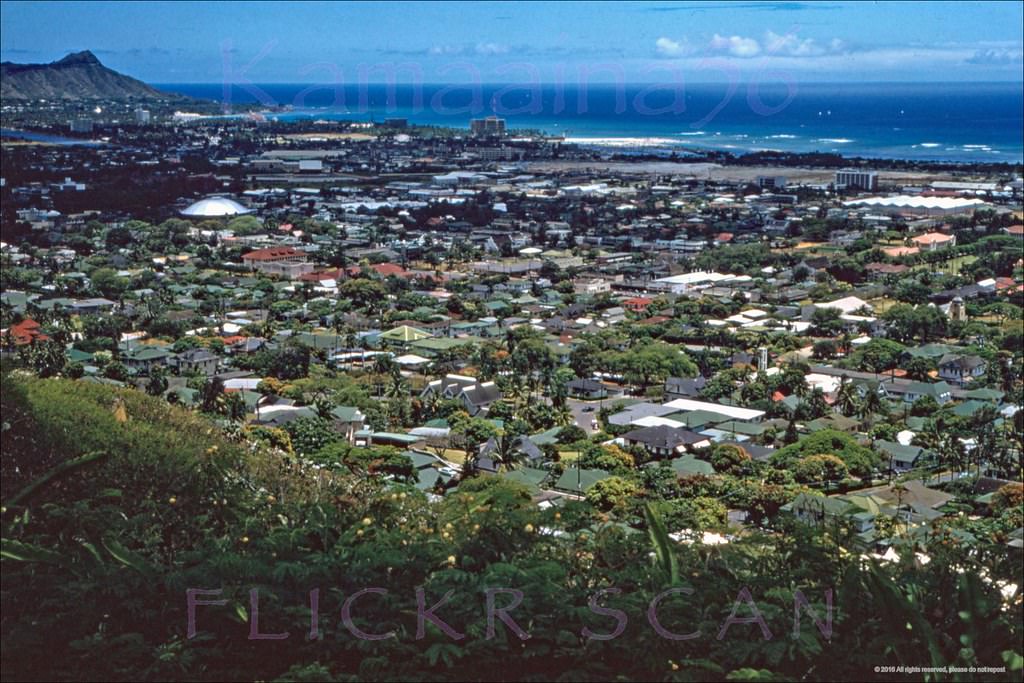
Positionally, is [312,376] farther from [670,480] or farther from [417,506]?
[417,506]

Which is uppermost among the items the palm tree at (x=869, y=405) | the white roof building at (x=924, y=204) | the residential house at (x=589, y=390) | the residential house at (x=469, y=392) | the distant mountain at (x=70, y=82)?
the distant mountain at (x=70, y=82)

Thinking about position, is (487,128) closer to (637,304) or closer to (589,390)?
(637,304)

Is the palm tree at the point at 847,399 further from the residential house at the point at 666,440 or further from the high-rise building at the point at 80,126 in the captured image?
the high-rise building at the point at 80,126

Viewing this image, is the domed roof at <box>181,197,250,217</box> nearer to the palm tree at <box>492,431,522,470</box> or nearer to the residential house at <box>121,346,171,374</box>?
the residential house at <box>121,346,171,374</box>

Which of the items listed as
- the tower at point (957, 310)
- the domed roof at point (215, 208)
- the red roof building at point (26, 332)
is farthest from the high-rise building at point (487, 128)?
the red roof building at point (26, 332)

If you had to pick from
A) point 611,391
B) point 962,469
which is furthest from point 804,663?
point 611,391

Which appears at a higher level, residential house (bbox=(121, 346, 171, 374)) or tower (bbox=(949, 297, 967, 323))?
tower (bbox=(949, 297, 967, 323))

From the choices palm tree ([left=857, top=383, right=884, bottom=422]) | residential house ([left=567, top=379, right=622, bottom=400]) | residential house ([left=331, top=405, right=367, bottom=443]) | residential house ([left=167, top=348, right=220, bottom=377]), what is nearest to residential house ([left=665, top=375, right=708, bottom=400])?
residential house ([left=567, top=379, right=622, bottom=400])
